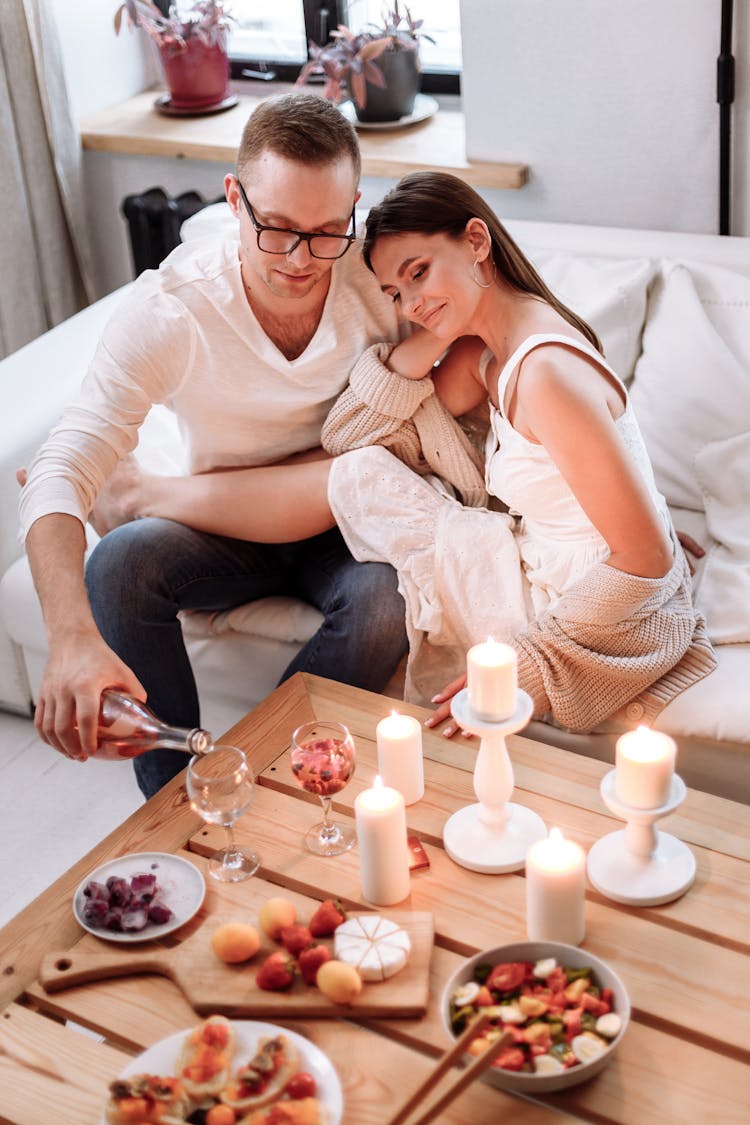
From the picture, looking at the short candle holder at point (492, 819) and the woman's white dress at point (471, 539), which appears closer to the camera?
the short candle holder at point (492, 819)

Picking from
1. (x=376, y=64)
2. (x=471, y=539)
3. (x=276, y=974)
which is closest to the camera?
(x=276, y=974)

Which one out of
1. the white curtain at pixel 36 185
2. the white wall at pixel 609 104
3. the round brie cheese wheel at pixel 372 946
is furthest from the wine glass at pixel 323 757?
the white curtain at pixel 36 185

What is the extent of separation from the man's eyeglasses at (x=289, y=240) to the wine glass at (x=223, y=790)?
0.79 metres

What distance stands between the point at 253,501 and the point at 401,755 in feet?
2.23

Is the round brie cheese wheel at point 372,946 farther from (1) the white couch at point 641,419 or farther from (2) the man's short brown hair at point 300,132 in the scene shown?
(2) the man's short brown hair at point 300,132

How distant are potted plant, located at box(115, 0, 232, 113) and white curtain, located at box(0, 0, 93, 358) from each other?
0.75 feet

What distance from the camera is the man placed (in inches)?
72.7

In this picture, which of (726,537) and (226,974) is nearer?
(226,974)

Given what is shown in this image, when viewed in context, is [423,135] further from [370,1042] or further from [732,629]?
[370,1042]

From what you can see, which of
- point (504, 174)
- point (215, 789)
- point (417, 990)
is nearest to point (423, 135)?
point (504, 174)

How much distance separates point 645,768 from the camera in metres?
1.31

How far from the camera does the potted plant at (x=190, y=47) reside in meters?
3.07

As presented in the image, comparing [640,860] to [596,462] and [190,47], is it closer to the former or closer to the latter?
[596,462]

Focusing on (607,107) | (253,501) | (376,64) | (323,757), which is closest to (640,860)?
(323,757)
